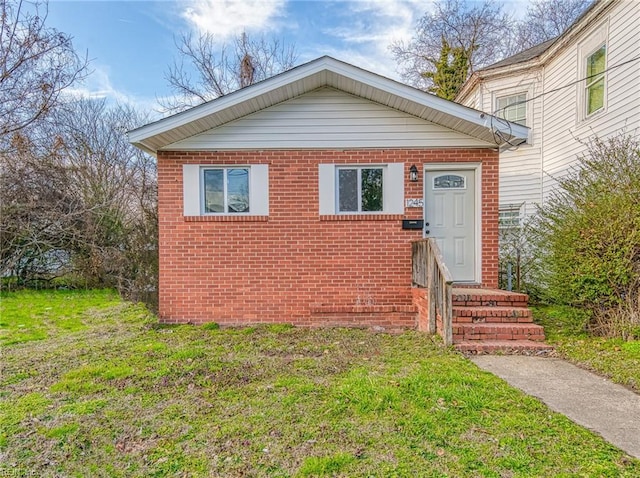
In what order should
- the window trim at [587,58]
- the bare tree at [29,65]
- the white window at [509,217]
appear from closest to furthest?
the bare tree at [29,65] → the window trim at [587,58] → the white window at [509,217]

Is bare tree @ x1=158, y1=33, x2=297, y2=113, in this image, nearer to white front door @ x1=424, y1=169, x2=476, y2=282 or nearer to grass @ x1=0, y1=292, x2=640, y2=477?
white front door @ x1=424, y1=169, x2=476, y2=282

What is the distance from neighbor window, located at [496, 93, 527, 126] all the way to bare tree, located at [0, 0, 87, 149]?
10382 mm

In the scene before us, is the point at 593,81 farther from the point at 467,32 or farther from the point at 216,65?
the point at 216,65

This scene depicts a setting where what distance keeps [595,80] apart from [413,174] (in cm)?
541

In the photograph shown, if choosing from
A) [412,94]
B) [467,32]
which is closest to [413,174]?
[412,94]

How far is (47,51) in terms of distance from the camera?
5125 millimetres

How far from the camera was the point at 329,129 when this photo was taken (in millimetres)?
6645

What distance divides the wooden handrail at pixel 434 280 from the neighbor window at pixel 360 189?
1070mm

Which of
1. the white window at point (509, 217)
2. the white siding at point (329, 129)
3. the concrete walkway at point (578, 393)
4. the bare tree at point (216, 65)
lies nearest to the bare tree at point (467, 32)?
the bare tree at point (216, 65)

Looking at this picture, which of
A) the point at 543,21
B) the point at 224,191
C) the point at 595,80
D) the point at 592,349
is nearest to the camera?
the point at 592,349

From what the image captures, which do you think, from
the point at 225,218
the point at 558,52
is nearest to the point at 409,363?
the point at 225,218

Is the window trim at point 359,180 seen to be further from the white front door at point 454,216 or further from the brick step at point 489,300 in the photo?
the brick step at point 489,300

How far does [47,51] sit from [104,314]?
520cm

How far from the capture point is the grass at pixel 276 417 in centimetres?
248
